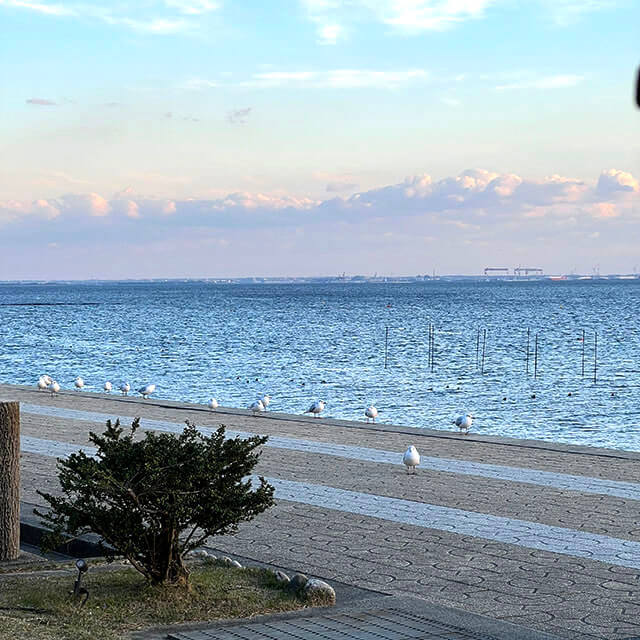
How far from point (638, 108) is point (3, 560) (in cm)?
655

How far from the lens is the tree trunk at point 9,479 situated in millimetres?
7680

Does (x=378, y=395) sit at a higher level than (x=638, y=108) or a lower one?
lower

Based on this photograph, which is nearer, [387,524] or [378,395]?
[387,524]

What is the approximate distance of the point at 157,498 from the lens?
20.8 feet

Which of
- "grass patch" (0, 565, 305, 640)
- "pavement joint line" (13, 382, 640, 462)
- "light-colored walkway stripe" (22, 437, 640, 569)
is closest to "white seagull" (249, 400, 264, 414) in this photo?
"pavement joint line" (13, 382, 640, 462)

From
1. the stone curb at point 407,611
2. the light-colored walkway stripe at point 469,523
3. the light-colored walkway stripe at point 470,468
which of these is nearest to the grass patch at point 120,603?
the stone curb at point 407,611

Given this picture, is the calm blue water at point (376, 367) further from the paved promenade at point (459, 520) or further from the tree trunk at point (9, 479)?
the tree trunk at point (9, 479)

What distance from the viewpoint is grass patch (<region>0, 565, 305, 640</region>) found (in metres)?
5.81

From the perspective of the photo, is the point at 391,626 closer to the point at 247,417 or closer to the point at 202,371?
the point at 247,417

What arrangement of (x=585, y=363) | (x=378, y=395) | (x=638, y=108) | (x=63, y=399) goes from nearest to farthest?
(x=638, y=108)
(x=63, y=399)
(x=378, y=395)
(x=585, y=363)

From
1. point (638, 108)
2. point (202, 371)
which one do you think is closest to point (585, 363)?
point (202, 371)

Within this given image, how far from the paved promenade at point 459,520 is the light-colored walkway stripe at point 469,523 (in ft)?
0.05

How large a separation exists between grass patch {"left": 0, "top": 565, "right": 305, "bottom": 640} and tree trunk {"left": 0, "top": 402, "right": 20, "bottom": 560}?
2.82 feet

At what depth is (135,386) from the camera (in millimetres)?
41500
